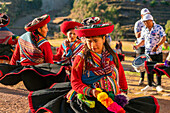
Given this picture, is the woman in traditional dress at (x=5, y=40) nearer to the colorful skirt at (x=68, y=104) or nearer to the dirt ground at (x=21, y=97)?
the dirt ground at (x=21, y=97)

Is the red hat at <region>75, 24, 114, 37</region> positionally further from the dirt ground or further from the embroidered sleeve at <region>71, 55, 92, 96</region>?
the dirt ground

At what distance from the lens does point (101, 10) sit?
5100cm

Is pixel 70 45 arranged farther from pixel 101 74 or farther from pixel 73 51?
pixel 101 74

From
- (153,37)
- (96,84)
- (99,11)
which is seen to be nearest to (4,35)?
(153,37)

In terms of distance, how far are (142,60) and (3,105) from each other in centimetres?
407

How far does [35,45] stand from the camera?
485cm

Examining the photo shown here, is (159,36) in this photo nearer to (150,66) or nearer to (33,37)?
(150,66)

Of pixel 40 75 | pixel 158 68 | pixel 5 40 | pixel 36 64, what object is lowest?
pixel 158 68

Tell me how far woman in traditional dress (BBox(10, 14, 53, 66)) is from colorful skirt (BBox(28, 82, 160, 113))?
156 centimetres

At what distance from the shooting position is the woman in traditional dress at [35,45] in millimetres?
4855

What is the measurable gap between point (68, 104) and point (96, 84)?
1.58ft

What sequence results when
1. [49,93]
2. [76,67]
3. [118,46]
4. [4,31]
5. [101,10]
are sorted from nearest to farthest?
[76,67] → [49,93] → [4,31] → [118,46] → [101,10]

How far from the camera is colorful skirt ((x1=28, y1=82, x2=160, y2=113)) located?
9.88 ft

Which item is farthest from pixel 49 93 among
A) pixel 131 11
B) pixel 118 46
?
pixel 131 11
